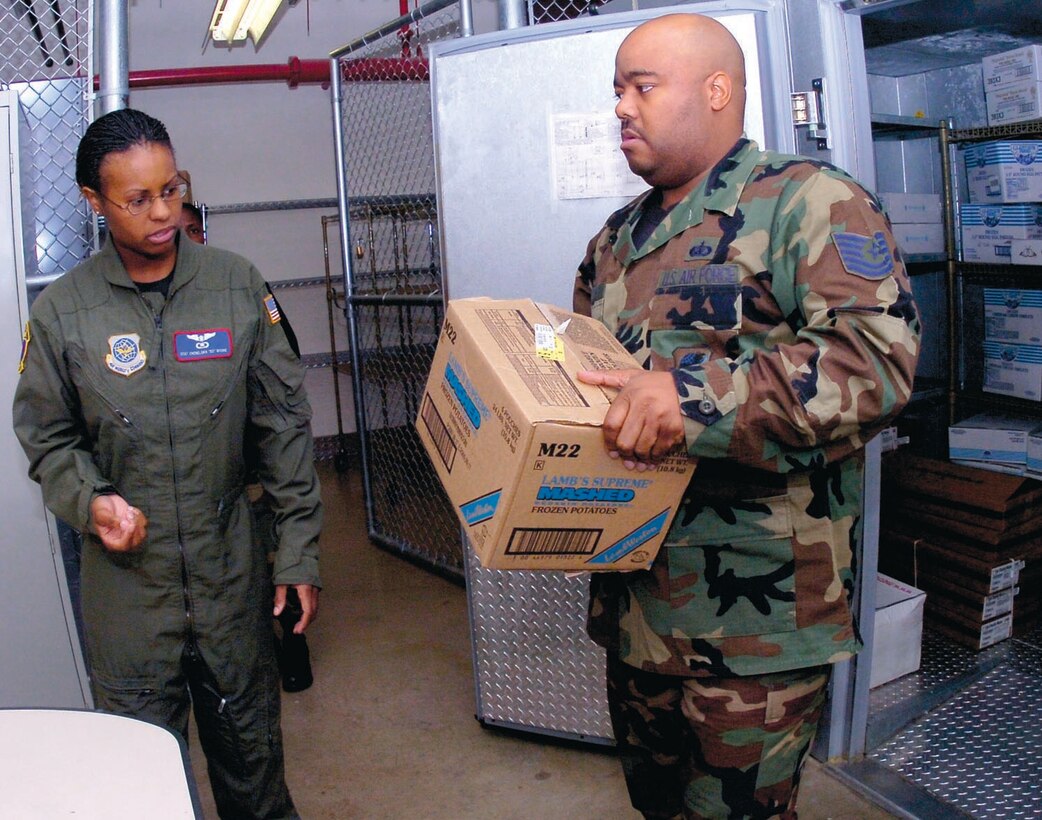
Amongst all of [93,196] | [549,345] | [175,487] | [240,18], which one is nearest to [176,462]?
[175,487]

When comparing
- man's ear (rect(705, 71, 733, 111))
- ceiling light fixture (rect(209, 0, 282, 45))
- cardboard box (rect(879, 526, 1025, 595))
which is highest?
ceiling light fixture (rect(209, 0, 282, 45))

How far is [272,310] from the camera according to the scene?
198cm

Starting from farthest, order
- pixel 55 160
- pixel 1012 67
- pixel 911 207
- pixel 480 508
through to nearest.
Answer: pixel 911 207 < pixel 1012 67 < pixel 55 160 < pixel 480 508

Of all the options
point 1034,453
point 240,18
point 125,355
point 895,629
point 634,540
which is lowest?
point 895,629

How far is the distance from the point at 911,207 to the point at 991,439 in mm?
913

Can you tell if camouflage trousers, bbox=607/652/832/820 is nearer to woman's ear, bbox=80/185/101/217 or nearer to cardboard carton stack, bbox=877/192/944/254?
woman's ear, bbox=80/185/101/217

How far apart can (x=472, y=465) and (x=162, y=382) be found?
72cm

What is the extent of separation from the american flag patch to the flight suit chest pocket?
3.28 ft

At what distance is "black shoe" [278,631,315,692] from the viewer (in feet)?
10.7

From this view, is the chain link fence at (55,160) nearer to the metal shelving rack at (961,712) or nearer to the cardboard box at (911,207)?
the metal shelving rack at (961,712)

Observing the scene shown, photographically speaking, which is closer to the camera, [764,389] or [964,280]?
[764,389]

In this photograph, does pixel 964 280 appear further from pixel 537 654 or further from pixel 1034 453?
pixel 537 654

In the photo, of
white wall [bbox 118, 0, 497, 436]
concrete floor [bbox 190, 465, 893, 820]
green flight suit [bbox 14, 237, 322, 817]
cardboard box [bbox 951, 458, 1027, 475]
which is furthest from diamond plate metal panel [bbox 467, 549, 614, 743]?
white wall [bbox 118, 0, 497, 436]

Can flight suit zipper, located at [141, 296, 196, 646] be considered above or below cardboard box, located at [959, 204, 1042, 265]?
below
